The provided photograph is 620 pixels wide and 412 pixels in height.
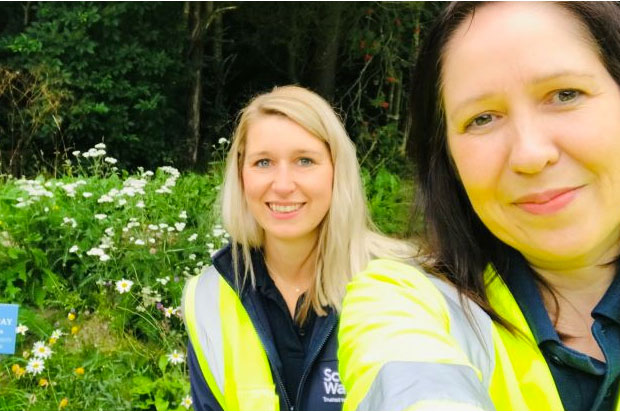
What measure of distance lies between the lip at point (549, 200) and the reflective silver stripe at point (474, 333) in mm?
214

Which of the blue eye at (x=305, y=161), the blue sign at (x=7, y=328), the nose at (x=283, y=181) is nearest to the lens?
the nose at (x=283, y=181)

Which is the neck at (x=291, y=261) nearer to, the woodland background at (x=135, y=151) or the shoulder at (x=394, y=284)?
the woodland background at (x=135, y=151)

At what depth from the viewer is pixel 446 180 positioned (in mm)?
1427

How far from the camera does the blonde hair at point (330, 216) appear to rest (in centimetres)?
283

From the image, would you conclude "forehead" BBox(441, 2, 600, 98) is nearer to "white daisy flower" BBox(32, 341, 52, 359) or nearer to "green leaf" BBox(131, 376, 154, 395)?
"green leaf" BBox(131, 376, 154, 395)

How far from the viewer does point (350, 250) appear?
289 centimetres

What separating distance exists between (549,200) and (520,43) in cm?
24

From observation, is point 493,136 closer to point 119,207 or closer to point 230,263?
point 230,263

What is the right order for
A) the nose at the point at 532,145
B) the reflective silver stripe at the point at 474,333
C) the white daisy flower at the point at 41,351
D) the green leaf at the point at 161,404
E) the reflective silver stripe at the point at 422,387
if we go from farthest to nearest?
the white daisy flower at the point at 41,351
the green leaf at the point at 161,404
the reflective silver stripe at the point at 474,333
the nose at the point at 532,145
the reflective silver stripe at the point at 422,387

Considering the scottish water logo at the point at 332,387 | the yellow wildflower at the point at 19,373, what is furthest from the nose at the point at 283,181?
the yellow wildflower at the point at 19,373

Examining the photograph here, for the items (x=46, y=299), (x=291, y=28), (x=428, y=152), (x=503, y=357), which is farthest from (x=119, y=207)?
(x=291, y=28)

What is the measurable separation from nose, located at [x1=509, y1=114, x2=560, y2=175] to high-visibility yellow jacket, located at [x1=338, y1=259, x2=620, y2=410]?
283 mm

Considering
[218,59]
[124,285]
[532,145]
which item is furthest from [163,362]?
[218,59]

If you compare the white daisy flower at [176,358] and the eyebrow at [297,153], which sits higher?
the eyebrow at [297,153]
